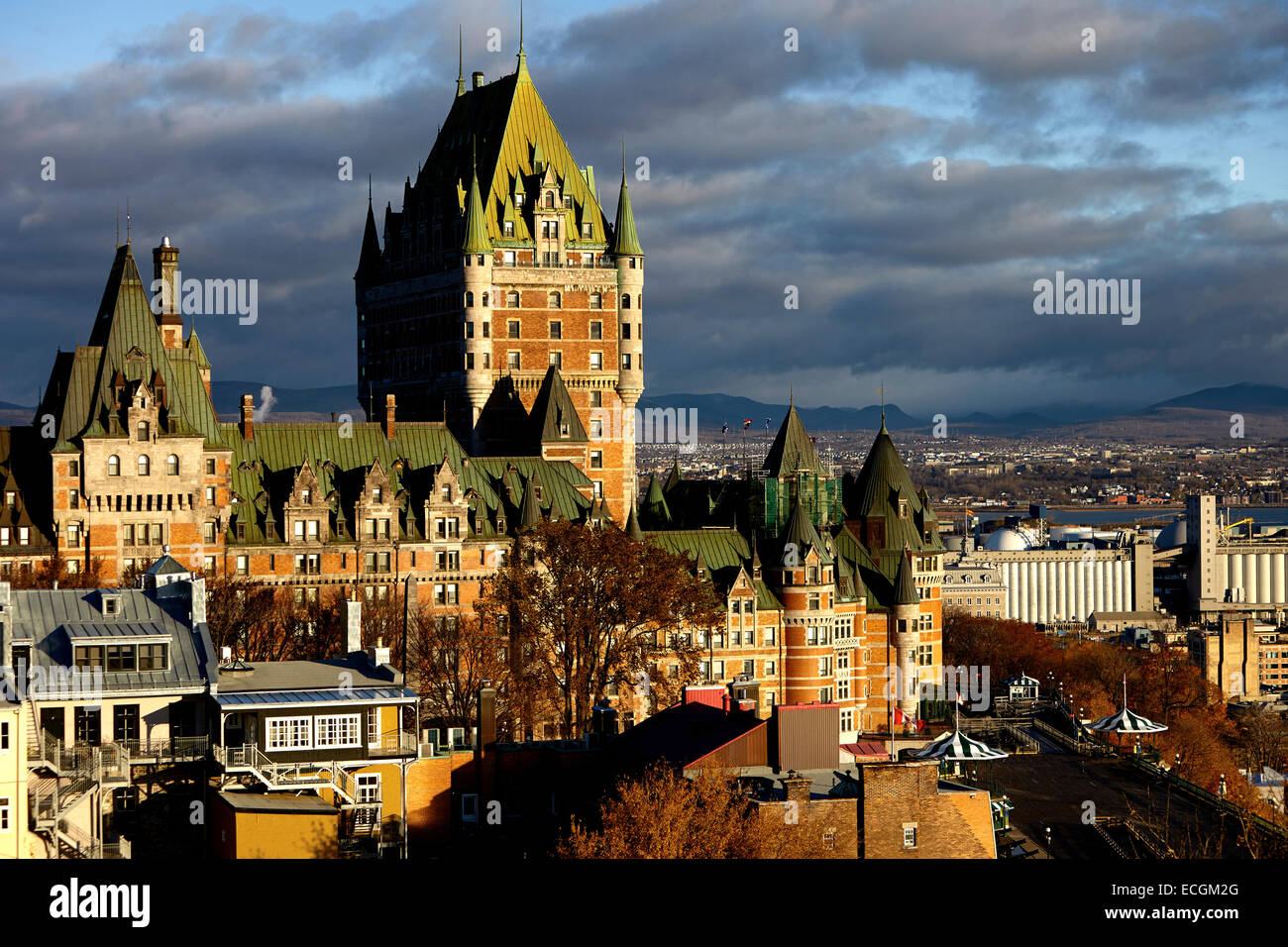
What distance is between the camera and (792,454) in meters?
142

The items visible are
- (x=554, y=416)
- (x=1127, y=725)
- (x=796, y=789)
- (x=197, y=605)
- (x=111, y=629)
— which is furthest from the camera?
A: (x=554, y=416)

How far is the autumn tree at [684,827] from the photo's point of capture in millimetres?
60969

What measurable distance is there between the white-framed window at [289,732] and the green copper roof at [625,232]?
92.6 m

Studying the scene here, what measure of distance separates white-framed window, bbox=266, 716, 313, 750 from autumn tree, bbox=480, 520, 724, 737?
36.8 m

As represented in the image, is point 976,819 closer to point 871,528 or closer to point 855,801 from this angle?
point 855,801

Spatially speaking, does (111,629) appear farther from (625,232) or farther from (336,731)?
(625,232)

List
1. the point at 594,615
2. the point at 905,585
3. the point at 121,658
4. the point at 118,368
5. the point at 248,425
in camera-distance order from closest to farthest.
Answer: the point at 121,658 → the point at 594,615 → the point at 118,368 → the point at 248,425 → the point at 905,585

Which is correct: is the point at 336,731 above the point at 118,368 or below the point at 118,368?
below

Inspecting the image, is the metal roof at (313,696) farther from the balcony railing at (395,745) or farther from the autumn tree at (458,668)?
the autumn tree at (458,668)

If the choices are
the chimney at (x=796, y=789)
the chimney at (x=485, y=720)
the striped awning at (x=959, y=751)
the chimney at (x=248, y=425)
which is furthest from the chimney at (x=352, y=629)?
the chimney at (x=248, y=425)

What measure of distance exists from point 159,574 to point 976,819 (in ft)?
111

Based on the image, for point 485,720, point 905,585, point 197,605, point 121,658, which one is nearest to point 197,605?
point 197,605

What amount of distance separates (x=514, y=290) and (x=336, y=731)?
88.1m

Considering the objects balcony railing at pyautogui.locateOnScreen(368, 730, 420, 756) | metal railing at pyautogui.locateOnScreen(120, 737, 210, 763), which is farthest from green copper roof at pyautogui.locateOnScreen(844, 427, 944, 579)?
metal railing at pyautogui.locateOnScreen(120, 737, 210, 763)
